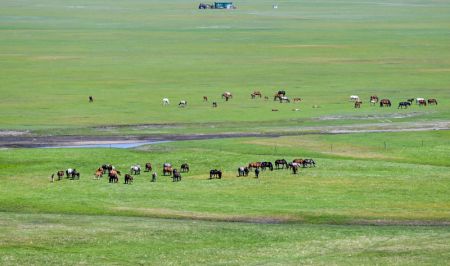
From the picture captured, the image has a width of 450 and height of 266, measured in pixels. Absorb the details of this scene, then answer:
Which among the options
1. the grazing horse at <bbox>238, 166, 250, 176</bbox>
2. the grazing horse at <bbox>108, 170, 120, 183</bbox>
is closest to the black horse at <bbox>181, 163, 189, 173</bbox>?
the grazing horse at <bbox>238, 166, 250, 176</bbox>

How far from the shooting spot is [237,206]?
4909 centimetres

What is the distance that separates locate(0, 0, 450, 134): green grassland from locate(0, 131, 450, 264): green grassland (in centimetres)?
1158

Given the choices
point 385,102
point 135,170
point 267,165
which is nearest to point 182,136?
point 135,170

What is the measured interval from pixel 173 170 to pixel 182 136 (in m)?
14.9

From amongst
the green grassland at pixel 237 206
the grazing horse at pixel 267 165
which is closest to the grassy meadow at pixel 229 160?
the green grassland at pixel 237 206

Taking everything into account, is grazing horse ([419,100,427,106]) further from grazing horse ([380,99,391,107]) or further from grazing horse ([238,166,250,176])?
grazing horse ([238,166,250,176])

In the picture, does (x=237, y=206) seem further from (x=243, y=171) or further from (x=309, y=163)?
(x=309, y=163)

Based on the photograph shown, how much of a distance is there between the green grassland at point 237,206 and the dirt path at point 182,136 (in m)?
3.36

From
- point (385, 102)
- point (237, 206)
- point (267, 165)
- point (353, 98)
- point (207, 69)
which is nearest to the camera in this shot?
point (237, 206)

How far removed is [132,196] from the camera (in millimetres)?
51500

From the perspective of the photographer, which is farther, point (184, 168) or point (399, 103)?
point (399, 103)

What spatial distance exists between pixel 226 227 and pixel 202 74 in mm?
65867

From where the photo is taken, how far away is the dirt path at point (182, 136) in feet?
223

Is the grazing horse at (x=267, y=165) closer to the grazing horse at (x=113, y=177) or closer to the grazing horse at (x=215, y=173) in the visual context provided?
the grazing horse at (x=215, y=173)
